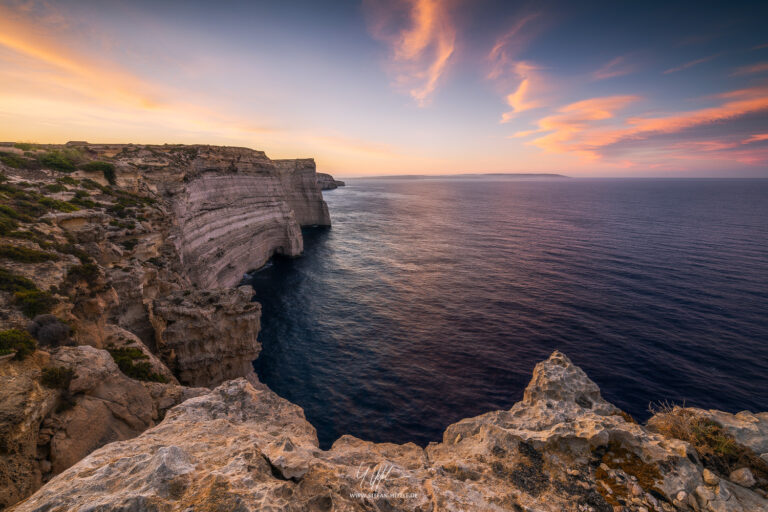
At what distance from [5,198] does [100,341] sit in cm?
1054

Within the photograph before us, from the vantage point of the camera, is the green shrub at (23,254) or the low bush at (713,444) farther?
the green shrub at (23,254)

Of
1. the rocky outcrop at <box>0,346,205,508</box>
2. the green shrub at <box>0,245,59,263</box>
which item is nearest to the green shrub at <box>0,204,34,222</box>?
the green shrub at <box>0,245,59,263</box>

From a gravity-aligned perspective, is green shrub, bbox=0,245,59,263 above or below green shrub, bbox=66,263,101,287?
above

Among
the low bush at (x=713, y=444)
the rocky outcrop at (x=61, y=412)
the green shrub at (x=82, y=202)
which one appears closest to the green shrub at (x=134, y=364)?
the rocky outcrop at (x=61, y=412)

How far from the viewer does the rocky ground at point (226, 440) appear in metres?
6.08

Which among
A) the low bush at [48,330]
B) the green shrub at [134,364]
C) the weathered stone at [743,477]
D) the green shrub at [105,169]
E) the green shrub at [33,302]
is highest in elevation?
the green shrub at [105,169]

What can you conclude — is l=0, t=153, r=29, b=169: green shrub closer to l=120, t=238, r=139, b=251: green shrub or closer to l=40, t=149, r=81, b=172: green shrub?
l=40, t=149, r=81, b=172: green shrub

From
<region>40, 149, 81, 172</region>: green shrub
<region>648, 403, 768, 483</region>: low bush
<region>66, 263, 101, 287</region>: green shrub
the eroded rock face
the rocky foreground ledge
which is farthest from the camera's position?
<region>40, 149, 81, 172</region>: green shrub

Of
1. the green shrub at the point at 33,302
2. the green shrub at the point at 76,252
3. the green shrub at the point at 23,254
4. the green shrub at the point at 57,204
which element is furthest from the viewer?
the green shrub at the point at 57,204

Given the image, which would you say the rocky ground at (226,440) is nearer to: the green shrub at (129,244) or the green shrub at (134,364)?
the green shrub at (134,364)

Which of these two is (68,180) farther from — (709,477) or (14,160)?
(709,477)

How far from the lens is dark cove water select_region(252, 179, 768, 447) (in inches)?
904

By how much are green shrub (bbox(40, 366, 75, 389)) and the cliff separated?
0.11ft
